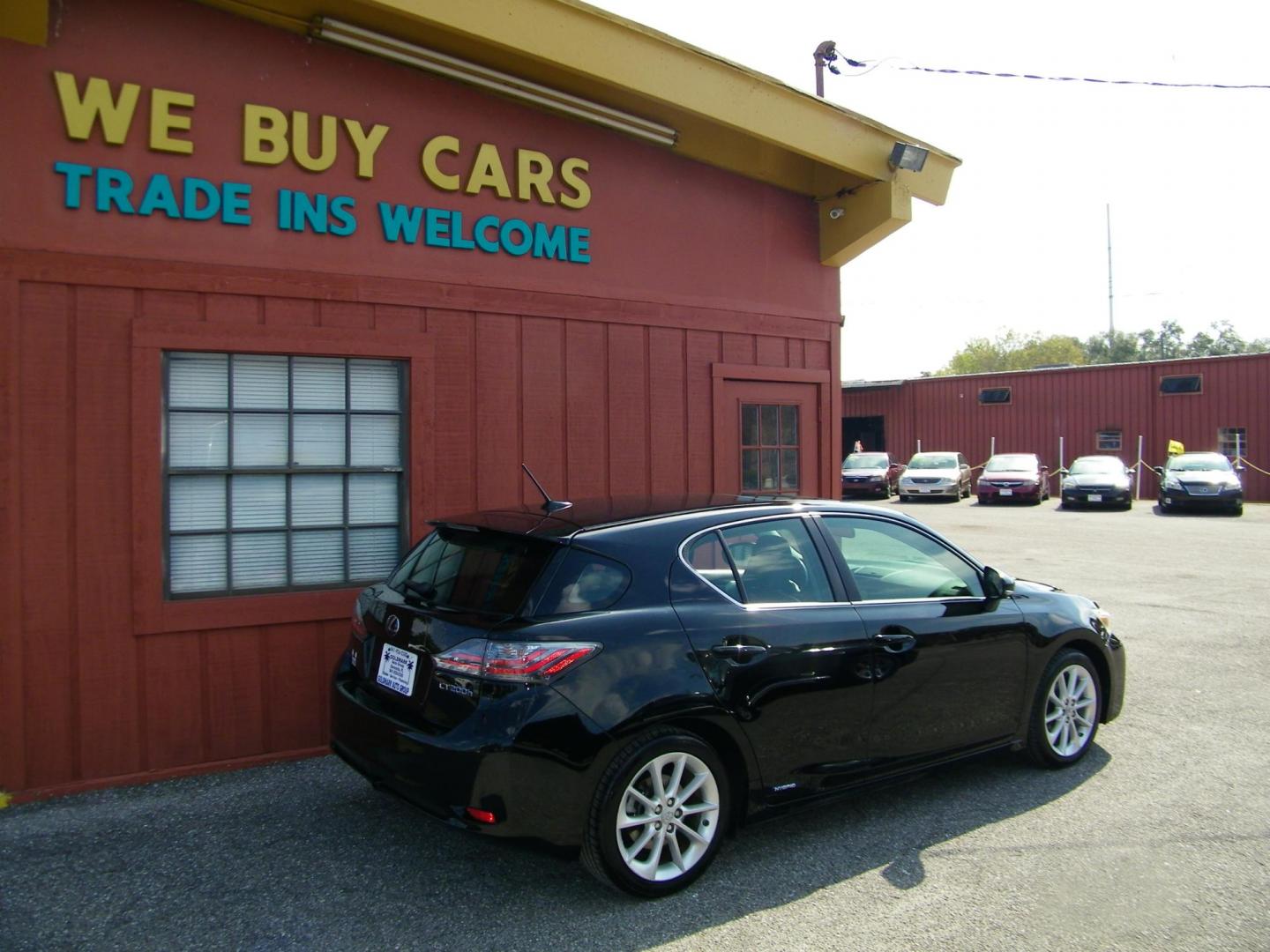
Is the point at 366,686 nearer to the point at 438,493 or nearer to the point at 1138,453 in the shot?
the point at 438,493

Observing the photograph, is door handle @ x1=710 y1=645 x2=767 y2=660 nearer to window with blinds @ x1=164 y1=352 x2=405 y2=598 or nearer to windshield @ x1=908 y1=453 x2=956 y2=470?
window with blinds @ x1=164 y1=352 x2=405 y2=598

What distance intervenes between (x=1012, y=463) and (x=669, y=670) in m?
25.8

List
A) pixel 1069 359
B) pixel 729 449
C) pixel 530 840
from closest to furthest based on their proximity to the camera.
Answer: pixel 530 840 < pixel 729 449 < pixel 1069 359

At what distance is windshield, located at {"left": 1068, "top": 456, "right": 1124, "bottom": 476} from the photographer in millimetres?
24672

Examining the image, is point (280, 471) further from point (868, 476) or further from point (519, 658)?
point (868, 476)

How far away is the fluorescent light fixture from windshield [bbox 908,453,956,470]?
23.0m

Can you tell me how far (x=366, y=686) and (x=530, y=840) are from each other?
1.00 meters

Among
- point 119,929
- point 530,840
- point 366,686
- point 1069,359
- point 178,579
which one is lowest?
point 119,929

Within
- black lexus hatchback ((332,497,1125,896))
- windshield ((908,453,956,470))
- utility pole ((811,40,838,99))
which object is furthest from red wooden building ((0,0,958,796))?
windshield ((908,453,956,470))

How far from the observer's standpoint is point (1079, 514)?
22656 millimetres

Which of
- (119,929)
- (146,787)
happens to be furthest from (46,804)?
(119,929)

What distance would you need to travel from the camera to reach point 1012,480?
25984 millimetres

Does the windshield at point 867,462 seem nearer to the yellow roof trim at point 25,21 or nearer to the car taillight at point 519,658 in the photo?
the yellow roof trim at point 25,21

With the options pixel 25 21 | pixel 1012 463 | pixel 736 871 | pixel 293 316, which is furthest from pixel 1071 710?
pixel 1012 463
